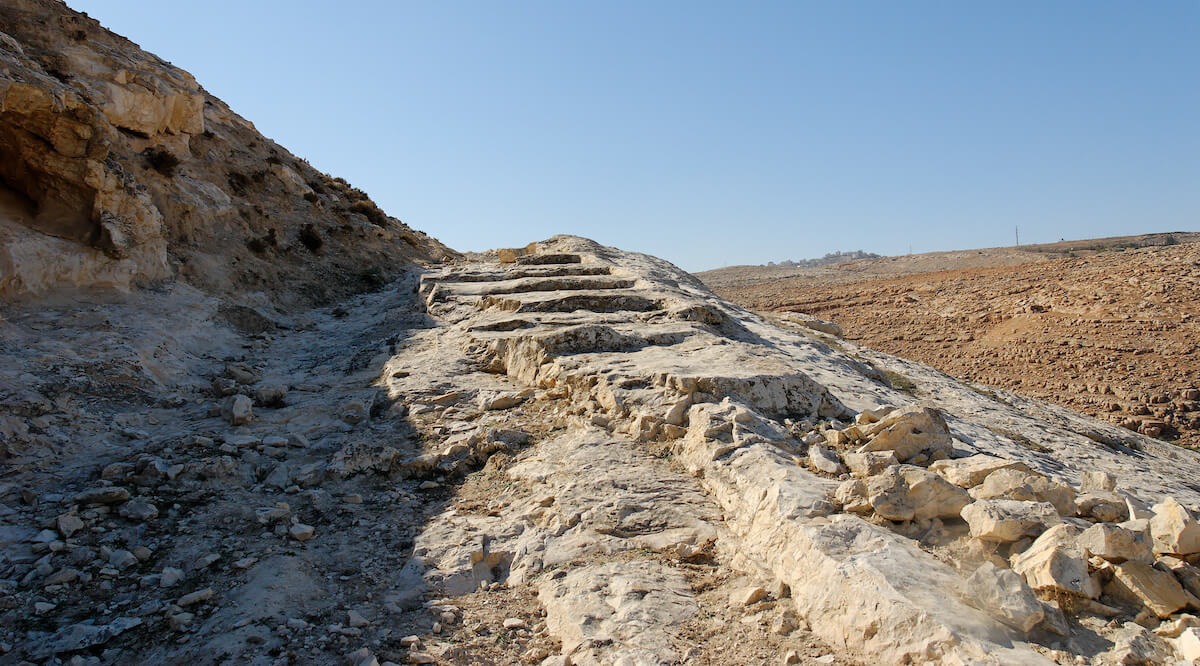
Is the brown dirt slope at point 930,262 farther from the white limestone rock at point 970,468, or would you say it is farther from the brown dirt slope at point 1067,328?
the white limestone rock at point 970,468

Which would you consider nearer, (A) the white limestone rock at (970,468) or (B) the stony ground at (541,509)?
(B) the stony ground at (541,509)

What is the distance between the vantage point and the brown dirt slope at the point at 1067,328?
1452 centimetres

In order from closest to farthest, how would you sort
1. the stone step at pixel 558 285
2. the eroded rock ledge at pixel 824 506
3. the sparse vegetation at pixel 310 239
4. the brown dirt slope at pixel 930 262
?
1. the eroded rock ledge at pixel 824 506
2. the stone step at pixel 558 285
3. the sparse vegetation at pixel 310 239
4. the brown dirt slope at pixel 930 262

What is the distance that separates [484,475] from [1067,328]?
1794cm

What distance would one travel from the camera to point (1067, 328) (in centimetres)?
1802

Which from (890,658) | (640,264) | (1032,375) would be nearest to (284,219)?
(640,264)

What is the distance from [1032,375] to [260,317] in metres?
16.1

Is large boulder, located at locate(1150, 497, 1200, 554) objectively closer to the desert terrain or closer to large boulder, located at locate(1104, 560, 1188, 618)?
the desert terrain

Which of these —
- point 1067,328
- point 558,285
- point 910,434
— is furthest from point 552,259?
point 1067,328

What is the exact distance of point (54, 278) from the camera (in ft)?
26.9

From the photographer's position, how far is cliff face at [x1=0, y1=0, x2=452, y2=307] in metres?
8.45

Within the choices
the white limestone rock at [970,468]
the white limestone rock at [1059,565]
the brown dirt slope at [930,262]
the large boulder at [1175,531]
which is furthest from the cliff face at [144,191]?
the brown dirt slope at [930,262]

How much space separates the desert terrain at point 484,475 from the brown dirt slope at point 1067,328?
576cm

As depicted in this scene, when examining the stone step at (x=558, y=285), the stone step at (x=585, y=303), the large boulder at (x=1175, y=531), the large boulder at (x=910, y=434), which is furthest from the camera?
the stone step at (x=558, y=285)
